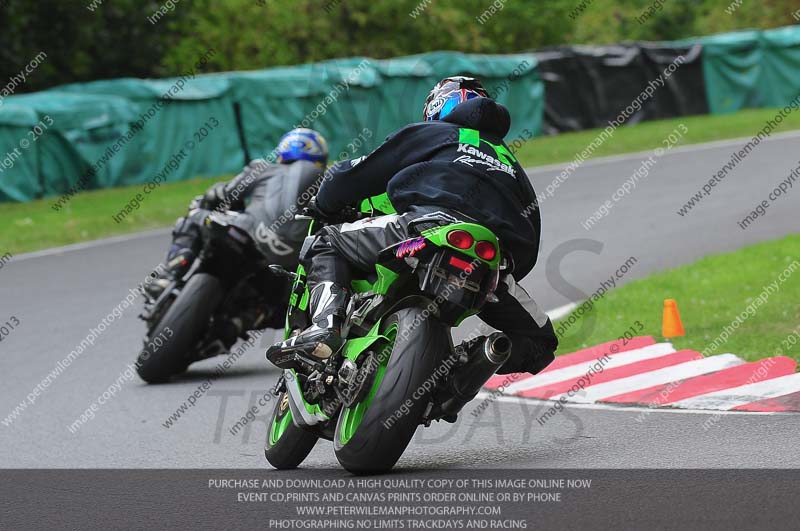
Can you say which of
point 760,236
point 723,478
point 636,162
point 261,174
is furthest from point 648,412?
point 636,162

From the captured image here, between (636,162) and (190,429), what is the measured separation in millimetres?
16717

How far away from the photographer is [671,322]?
9.81 metres

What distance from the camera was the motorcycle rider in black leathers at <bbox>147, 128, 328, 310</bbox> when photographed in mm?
9352

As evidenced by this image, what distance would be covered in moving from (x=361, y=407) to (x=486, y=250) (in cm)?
86

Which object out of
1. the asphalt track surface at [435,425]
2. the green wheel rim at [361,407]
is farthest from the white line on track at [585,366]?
the green wheel rim at [361,407]

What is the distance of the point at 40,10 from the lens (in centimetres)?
3212

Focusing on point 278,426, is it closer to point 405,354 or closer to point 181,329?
point 405,354

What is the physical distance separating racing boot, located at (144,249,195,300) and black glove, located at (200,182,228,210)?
0.38 metres

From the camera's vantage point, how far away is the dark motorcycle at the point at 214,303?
31.9 feet

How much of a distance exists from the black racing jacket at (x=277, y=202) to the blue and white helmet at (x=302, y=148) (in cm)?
5

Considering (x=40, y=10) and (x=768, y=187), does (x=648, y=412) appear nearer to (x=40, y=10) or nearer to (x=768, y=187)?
(x=768, y=187)

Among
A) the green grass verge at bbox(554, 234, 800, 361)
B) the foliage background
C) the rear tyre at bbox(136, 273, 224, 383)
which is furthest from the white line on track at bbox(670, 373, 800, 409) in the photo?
the foliage background

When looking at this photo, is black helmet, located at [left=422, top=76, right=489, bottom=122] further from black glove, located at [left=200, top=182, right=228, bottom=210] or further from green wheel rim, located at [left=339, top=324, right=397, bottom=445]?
black glove, located at [left=200, top=182, right=228, bottom=210]

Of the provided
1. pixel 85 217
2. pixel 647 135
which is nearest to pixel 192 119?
pixel 85 217
